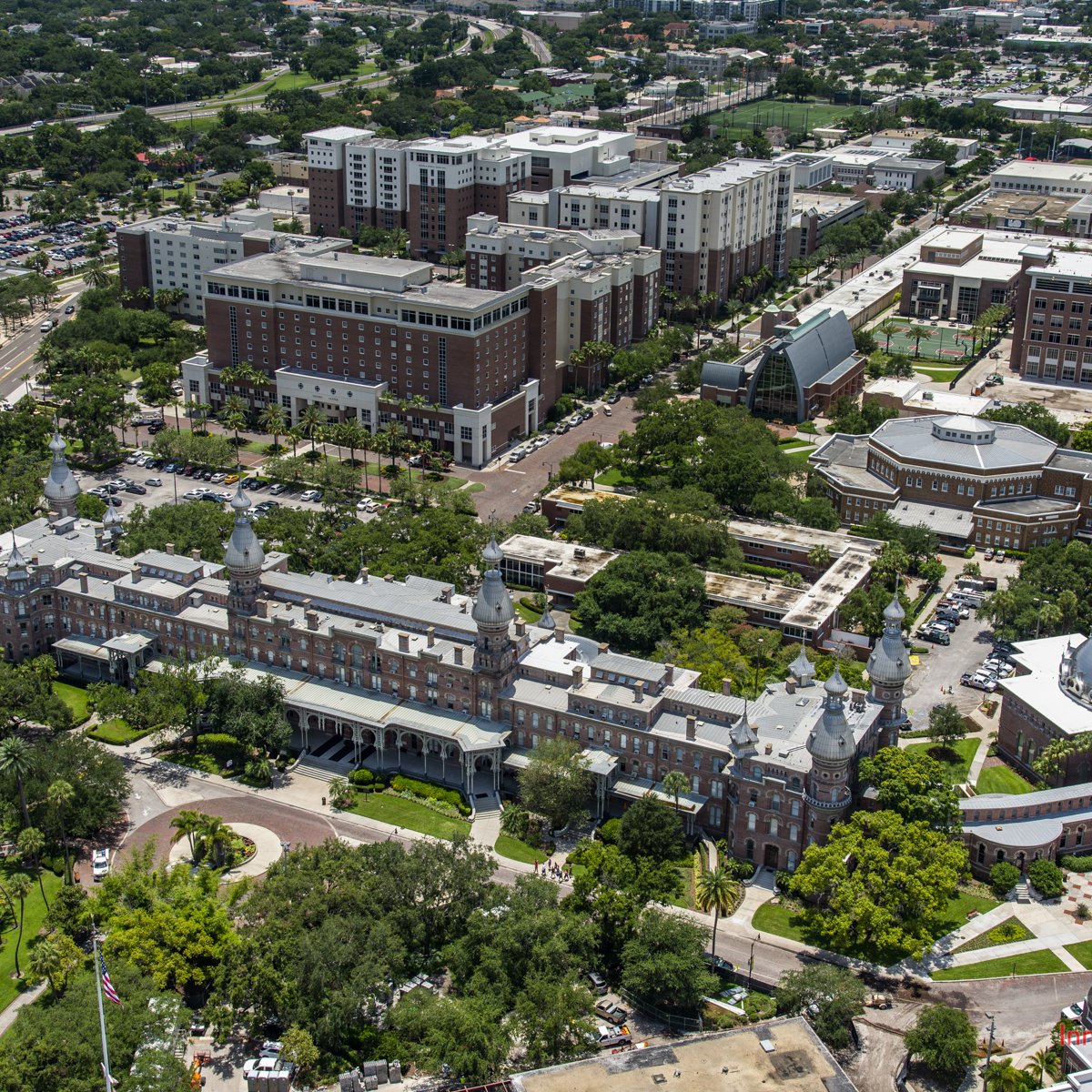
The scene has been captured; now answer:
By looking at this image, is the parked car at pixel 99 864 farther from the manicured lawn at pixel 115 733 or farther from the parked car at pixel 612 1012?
the parked car at pixel 612 1012

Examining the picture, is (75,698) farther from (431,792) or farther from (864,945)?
(864,945)

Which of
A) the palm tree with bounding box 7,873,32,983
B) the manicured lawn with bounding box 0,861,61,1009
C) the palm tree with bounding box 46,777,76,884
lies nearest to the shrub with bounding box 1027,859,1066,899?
the palm tree with bounding box 46,777,76,884

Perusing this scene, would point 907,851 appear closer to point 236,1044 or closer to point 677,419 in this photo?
point 236,1044

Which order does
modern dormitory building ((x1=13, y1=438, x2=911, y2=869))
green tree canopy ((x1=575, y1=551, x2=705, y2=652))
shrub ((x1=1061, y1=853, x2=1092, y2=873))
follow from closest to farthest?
shrub ((x1=1061, y1=853, x2=1092, y2=873)) < modern dormitory building ((x1=13, y1=438, x2=911, y2=869)) < green tree canopy ((x1=575, y1=551, x2=705, y2=652))

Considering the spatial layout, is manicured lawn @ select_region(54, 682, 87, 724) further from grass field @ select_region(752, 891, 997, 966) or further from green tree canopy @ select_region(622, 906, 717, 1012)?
grass field @ select_region(752, 891, 997, 966)

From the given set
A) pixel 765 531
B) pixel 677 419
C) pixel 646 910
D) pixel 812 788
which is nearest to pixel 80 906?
pixel 646 910

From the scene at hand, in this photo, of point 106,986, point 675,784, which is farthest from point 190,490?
point 106,986

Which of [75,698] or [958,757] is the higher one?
[958,757]
